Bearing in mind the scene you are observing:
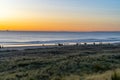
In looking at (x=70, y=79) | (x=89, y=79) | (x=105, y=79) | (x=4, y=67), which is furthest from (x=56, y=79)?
(x=4, y=67)

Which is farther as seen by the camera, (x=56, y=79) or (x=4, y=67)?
(x=4, y=67)

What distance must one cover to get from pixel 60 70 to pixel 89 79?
5031mm

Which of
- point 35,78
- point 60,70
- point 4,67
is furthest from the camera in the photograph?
point 4,67

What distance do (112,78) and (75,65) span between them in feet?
24.5

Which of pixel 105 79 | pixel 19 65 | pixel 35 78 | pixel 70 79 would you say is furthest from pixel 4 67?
pixel 105 79

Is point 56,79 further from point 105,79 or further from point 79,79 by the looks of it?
point 105,79

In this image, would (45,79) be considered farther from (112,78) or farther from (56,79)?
(112,78)

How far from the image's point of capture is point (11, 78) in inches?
528

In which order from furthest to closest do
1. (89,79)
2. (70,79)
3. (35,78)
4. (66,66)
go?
(66,66) < (35,78) < (70,79) < (89,79)

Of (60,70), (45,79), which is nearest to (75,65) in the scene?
(60,70)

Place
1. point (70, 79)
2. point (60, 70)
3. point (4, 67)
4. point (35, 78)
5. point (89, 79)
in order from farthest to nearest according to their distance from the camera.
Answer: point (4, 67), point (60, 70), point (35, 78), point (70, 79), point (89, 79)

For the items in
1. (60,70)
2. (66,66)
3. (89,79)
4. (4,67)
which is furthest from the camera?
(4,67)

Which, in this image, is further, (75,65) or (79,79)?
(75,65)

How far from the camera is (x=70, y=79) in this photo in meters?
11.6
